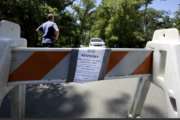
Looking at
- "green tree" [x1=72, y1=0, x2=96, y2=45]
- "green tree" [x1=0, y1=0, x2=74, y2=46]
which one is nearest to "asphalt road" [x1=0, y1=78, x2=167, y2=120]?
"green tree" [x1=0, y1=0, x2=74, y2=46]

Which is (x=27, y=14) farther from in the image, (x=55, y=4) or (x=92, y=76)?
(x=92, y=76)

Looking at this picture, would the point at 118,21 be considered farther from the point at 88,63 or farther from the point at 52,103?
the point at 88,63

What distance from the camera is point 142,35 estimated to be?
50.1 metres

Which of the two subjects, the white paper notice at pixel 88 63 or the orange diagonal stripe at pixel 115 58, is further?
the orange diagonal stripe at pixel 115 58

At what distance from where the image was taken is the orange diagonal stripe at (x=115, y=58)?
3.05 metres

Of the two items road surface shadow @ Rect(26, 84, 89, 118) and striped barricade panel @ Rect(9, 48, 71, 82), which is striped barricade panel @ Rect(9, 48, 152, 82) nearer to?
striped barricade panel @ Rect(9, 48, 71, 82)

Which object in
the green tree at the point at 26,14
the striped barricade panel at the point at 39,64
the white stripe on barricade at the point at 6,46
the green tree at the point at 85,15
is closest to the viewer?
the white stripe on barricade at the point at 6,46

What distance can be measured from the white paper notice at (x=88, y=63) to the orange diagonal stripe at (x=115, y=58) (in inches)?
4.5

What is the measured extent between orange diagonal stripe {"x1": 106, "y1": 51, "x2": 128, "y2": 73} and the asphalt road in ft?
7.03

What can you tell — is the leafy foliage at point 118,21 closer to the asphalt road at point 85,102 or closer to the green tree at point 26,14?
the green tree at point 26,14

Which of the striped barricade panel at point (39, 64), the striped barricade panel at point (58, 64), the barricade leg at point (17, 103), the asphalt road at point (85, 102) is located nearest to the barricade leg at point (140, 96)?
the striped barricade panel at point (58, 64)

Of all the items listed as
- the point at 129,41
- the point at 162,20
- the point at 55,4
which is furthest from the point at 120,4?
the point at 55,4

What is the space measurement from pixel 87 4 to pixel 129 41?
27.9ft

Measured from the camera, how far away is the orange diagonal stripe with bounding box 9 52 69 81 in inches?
109
